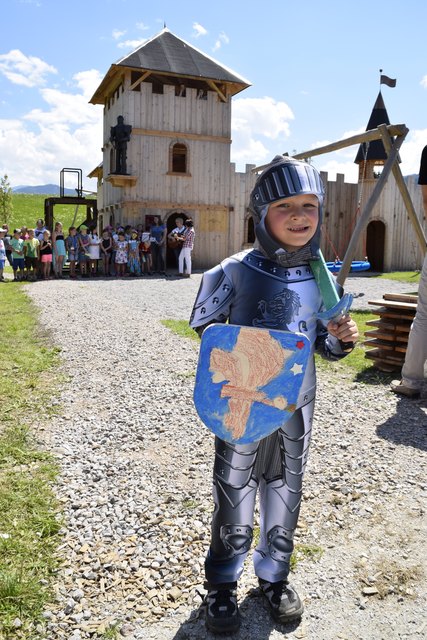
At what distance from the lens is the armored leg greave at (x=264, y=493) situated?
2.47 m

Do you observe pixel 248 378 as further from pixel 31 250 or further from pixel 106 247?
pixel 106 247

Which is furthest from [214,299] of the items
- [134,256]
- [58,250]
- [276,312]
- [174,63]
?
[174,63]

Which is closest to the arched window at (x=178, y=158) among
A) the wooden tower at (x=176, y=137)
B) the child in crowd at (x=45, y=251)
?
the wooden tower at (x=176, y=137)

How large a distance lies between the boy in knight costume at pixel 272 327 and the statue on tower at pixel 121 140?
17.3 meters

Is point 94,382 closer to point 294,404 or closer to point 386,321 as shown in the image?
point 386,321

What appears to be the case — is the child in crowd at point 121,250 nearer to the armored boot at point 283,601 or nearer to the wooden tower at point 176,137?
the wooden tower at point 176,137

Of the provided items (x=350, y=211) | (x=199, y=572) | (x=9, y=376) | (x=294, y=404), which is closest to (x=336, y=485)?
(x=199, y=572)

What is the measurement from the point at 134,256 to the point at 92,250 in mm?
1292

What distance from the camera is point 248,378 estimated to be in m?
2.27

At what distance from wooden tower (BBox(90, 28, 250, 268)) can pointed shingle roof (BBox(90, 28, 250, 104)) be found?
0.03 metres

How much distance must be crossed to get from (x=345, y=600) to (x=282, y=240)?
167 centimetres

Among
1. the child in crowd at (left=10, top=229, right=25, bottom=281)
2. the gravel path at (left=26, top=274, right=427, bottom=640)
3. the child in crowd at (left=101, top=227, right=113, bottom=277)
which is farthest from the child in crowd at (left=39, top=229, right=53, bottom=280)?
the gravel path at (left=26, top=274, right=427, bottom=640)

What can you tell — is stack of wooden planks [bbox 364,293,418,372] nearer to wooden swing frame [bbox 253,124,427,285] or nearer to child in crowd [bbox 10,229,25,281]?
wooden swing frame [bbox 253,124,427,285]

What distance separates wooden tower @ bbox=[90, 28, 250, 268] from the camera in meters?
19.2
